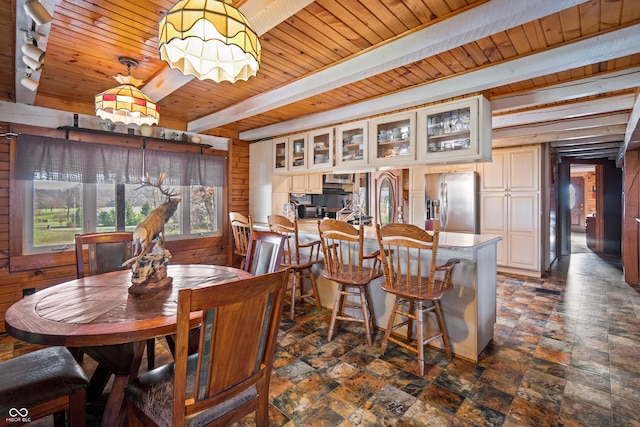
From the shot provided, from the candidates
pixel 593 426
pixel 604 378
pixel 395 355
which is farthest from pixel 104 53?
pixel 604 378

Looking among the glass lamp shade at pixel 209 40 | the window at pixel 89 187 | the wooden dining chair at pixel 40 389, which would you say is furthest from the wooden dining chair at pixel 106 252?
the glass lamp shade at pixel 209 40

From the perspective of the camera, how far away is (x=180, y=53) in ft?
4.88

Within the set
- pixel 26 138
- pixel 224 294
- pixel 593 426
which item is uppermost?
pixel 26 138

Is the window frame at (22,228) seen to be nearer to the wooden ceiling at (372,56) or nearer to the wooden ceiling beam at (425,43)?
the wooden ceiling at (372,56)

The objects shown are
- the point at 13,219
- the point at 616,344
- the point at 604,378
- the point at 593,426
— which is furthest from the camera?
the point at 13,219

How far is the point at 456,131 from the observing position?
115 inches

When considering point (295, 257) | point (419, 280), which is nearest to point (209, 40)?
point (419, 280)

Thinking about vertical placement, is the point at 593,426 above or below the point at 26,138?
below

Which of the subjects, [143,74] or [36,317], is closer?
[36,317]

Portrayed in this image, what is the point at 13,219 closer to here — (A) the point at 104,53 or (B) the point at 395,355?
(A) the point at 104,53

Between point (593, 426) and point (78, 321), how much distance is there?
104 inches

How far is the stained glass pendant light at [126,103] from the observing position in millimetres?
2146

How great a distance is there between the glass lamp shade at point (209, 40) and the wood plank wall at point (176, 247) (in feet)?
8.95

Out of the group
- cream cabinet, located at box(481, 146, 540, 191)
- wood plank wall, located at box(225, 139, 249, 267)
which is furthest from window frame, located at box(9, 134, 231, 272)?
cream cabinet, located at box(481, 146, 540, 191)
